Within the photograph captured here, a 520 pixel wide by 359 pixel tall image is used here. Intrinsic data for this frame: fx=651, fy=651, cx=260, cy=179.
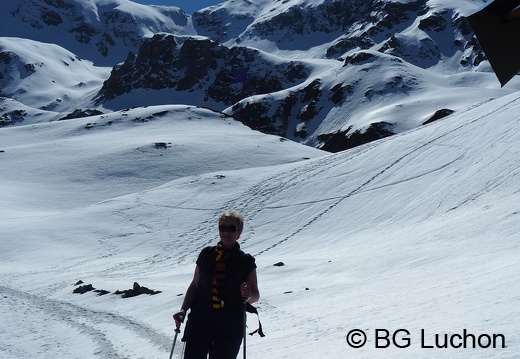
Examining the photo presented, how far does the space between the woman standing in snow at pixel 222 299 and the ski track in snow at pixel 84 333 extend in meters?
4.49

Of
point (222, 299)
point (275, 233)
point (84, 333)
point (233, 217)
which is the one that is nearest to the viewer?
point (222, 299)

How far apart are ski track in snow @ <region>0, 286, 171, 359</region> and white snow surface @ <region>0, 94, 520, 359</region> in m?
0.06

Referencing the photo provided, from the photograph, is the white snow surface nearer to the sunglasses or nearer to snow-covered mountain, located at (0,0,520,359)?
snow-covered mountain, located at (0,0,520,359)

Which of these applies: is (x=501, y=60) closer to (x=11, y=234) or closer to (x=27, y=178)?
(x=11, y=234)

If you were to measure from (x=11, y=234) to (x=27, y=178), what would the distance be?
24.5m

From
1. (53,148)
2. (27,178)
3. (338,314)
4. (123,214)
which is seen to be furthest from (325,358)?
(53,148)

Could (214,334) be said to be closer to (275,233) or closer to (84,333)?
(84,333)

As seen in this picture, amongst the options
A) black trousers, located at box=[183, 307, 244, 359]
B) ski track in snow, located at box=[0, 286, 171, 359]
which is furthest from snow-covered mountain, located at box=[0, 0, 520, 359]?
black trousers, located at box=[183, 307, 244, 359]

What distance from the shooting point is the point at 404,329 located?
340 inches

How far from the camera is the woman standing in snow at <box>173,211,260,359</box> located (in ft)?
19.0

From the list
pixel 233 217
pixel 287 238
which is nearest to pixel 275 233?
pixel 287 238

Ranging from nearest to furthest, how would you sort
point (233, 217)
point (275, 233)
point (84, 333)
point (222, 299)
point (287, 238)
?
1. point (222, 299)
2. point (233, 217)
3. point (84, 333)
4. point (287, 238)
5. point (275, 233)

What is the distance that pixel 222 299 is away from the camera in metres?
5.81

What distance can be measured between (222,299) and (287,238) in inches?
994
